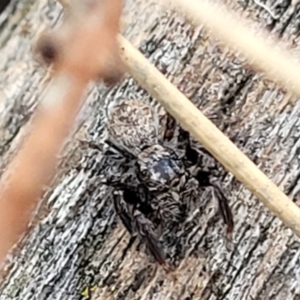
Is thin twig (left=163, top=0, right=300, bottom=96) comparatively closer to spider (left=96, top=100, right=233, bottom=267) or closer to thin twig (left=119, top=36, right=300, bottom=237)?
thin twig (left=119, top=36, right=300, bottom=237)

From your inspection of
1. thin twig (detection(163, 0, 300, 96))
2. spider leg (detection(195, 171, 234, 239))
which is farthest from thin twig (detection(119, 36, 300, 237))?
spider leg (detection(195, 171, 234, 239))

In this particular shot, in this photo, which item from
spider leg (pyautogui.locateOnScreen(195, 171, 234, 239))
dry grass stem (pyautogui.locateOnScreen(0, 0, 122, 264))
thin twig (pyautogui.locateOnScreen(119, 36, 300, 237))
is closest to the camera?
dry grass stem (pyautogui.locateOnScreen(0, 0, 122, 264))

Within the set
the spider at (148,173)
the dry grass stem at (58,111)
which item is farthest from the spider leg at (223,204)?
the dry grass stem at (58,111)

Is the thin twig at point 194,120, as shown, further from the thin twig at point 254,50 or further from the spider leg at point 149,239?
the spider leg at point 149,239

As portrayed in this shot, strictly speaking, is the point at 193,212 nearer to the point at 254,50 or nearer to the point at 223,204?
the point at 223,204

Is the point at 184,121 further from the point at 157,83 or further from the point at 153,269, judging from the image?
the point at 153,269

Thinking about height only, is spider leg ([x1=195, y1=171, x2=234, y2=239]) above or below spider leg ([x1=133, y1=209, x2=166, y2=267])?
above

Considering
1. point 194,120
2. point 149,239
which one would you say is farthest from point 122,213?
point 194,120
